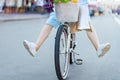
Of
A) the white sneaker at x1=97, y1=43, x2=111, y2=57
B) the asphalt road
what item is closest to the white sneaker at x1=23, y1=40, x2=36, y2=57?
the asphalt road

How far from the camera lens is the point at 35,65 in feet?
22.7

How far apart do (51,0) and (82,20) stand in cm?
46

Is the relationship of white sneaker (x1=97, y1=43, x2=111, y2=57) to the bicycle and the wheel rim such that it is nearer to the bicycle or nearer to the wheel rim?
the bicycle

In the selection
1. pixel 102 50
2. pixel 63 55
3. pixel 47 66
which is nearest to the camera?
pixel 63 55

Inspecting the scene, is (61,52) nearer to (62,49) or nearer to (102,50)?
(62,49)

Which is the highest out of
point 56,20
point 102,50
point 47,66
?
point 56,20

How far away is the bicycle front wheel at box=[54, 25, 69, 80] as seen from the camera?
5.29 m

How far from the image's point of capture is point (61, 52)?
554 centimetres

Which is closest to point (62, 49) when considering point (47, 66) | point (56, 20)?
point (56, 20)

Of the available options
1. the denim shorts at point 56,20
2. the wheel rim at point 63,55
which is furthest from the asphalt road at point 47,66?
the denim shorts at point 56,20

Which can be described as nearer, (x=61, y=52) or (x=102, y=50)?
(x=61, y=52)

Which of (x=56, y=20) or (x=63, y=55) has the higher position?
(x=56, y=20)

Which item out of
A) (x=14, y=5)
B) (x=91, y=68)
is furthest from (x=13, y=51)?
(x=14, y=5)

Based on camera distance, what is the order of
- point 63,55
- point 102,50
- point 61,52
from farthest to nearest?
1. point 102,50
2. point 63,55
3. point 61,52
